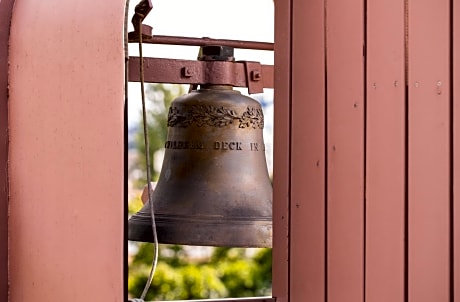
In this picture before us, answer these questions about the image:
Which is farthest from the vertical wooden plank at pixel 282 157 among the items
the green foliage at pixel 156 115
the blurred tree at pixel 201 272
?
the green foliage at pixel 156 115

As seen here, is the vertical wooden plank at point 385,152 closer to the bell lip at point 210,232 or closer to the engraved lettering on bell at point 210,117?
the bell lip at point 210,232

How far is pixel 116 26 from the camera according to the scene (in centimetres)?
132

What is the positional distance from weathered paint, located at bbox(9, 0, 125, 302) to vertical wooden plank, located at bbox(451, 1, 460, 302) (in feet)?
1.46

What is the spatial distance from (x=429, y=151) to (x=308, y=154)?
326mm

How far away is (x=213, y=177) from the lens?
1.82 m

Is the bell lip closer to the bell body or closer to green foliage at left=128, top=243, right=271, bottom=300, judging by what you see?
the bell body

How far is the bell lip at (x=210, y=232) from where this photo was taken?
1.70 metres

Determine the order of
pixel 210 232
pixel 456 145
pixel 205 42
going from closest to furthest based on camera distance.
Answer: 1. pixel 456 145
2. pixel 210 232
3. pixel 205 42

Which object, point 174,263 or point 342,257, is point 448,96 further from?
A: point 174,263

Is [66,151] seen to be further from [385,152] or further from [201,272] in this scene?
[201,272]

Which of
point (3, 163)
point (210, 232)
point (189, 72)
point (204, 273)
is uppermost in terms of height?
point (189, 72)

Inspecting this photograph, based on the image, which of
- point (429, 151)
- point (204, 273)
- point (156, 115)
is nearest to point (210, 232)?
point (429, 151)

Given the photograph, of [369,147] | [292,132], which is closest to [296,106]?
[292,132]

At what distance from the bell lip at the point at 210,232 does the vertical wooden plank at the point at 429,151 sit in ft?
1.66
